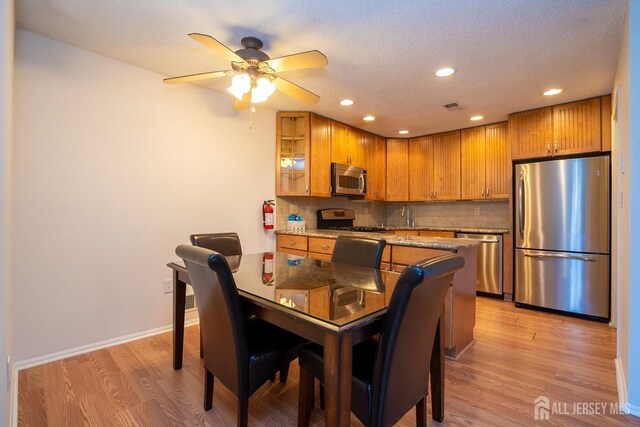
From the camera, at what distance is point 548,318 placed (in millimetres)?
3209

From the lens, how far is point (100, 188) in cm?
246

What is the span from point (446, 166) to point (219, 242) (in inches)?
141

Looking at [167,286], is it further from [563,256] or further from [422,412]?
[563,256]

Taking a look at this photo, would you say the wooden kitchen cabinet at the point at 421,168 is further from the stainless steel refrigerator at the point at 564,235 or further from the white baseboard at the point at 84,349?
the white baseboard at the point at 84,349

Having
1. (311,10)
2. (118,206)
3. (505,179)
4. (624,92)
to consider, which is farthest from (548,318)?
(118,206)

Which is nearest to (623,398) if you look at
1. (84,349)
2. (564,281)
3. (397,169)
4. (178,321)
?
(564,281)

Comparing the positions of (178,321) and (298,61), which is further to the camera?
(178,321)

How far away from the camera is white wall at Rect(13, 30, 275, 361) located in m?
2.17

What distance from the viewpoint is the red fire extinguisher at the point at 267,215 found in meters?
3.60

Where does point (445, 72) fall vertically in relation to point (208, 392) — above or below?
above

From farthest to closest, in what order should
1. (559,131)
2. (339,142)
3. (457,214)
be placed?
(457,214)
(339,142)
(559,131)

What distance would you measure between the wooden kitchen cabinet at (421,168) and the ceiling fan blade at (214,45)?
3.61m

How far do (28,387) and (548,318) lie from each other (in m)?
4.33

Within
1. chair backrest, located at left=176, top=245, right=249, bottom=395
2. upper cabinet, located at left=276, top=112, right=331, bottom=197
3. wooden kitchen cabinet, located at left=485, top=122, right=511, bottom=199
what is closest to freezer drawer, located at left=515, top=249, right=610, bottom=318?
wooden kitchen cabinet, located at left=485, top=122, right=511, bottom=199
